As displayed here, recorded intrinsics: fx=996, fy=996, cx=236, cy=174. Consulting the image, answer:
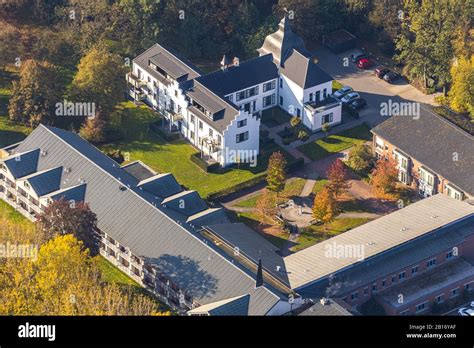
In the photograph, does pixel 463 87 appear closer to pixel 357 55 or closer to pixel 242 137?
pixel 357 55

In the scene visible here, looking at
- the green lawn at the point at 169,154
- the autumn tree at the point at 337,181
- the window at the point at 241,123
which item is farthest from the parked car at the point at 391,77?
the autumn tree at the point at 337,181

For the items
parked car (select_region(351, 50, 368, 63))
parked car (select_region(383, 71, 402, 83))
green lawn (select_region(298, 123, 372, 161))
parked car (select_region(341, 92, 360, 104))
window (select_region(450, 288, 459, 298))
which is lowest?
window (select_region(450, 288, 459, 298))

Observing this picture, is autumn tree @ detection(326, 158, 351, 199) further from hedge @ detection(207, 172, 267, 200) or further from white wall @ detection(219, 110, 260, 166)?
white wall @ detection(219, 110, 260, 166)

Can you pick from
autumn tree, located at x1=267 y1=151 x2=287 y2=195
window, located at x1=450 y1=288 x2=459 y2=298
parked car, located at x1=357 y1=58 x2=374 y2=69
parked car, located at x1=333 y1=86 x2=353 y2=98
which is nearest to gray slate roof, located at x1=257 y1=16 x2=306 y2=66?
parked car, located at x1=333 y1=86 x2=353 y2=98

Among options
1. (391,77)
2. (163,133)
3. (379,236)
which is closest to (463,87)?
(391,77)

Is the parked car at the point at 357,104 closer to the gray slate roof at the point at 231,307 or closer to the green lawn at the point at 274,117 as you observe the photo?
the green lawn at the point at 274,117
